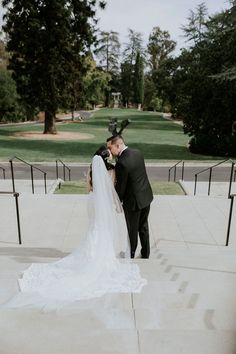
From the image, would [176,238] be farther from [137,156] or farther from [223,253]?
[137,156]

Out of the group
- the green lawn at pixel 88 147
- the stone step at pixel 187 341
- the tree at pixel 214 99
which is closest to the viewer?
the stone step at pixel 187 341

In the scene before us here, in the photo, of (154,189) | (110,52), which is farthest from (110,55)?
(154,189)

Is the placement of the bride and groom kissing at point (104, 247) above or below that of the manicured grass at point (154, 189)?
above

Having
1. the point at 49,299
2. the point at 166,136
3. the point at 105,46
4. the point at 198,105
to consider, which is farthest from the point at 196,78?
the point at 105,46

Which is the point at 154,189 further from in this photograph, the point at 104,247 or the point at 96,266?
the point at 96,266

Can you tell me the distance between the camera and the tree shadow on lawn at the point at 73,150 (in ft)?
80.6

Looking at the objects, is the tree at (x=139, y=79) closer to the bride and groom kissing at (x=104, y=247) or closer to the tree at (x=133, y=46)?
the tree at (x=133, y=46)

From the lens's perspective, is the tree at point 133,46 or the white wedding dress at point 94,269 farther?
the tree at point 133,46

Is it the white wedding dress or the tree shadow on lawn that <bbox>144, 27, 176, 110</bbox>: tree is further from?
the white wedding dress

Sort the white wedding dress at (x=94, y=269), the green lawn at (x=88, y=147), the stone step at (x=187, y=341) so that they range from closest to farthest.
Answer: the stone step at (x=187, y=341) → the white wedding dress at (x=94, y=269) → the green lawn at (x=88, y=147)

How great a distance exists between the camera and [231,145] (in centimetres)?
2558

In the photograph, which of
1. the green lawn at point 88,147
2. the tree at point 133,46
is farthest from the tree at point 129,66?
the green lawn at point 88,147

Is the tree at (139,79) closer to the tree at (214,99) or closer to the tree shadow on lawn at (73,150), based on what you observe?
the tree shadow on lawn at (73,150)

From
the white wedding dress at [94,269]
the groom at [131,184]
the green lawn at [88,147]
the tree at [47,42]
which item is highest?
the tree at [47,42]
